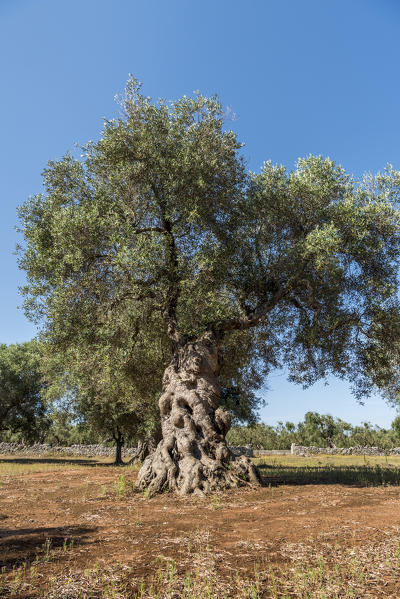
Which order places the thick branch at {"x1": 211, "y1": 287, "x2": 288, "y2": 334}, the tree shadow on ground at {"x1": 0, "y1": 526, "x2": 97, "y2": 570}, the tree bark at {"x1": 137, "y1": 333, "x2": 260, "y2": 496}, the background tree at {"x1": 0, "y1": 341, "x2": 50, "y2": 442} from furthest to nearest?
the background tree at {"x1": 0, "y1": 341, "x2": 50, "y2": 442}, the thick branch at {"x1": 211, "y1": 287, "x2": 288, "y2": 334}, the tree bark at {"x1": 137, "y1": 333, "x2": 260, "y2": 496}, the tree shadow on ground at {"x1": 0, "y1": 526, "x2": 97, "y2": 570}

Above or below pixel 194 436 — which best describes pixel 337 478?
below

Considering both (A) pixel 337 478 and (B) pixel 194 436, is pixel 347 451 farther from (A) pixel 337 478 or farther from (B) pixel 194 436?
(B) pixel 194 436

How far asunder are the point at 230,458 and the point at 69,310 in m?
8.95

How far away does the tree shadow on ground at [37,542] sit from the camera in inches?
272

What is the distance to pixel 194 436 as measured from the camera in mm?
15461

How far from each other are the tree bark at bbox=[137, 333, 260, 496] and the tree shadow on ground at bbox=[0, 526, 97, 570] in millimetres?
5406

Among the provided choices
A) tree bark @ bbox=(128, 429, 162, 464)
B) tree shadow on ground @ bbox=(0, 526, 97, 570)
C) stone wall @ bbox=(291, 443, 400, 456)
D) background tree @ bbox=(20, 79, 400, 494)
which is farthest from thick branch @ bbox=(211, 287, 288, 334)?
stone wall @ bbox=(291, 443, 400, 456)

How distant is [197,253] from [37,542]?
12.1 m

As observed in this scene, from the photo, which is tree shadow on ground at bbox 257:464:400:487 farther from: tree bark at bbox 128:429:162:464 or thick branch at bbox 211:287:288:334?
tree bark at bbox 128:429:162:464

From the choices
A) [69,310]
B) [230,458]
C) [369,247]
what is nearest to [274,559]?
[230,458]

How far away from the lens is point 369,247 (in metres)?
18.5

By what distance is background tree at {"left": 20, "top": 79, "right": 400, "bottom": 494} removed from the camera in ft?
53.4

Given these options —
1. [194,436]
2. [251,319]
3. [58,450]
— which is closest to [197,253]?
[251,319]

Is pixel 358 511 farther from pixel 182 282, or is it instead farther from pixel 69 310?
pixel 69 310
